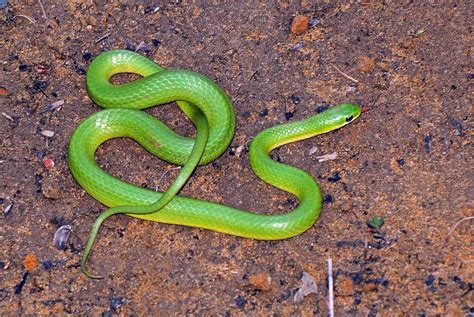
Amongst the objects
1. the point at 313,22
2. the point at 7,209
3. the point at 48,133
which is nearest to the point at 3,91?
the point at 48,133

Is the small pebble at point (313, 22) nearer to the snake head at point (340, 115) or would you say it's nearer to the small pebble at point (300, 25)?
the small pebble at point (300, 25)

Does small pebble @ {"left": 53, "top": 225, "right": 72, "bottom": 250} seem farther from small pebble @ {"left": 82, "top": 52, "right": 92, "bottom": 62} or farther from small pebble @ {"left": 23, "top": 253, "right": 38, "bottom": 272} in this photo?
small pebble @ {"left": 82, "top": 52, "right": 92, "bottom": 62}

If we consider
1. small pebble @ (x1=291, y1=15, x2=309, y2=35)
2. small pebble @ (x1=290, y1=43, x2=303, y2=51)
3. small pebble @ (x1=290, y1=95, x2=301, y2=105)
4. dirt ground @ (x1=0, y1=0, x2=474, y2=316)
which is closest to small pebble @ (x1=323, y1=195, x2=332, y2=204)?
dirt ground @ (x1=0, y1=0, x2=474, y2=316)

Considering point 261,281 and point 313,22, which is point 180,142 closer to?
point 261,281

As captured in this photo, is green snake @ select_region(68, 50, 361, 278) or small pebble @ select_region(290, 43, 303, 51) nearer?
green snake @ select_region(68, 50, 361, 278)

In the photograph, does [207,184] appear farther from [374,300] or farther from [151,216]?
[374,300]

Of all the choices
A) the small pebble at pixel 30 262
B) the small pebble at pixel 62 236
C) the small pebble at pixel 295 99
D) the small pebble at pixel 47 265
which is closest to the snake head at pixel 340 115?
the small pebble at pixel 295 99
